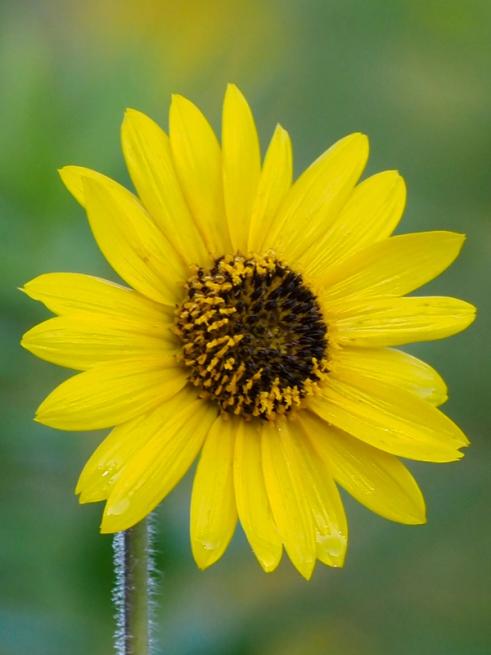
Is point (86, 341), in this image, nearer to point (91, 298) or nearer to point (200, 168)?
point (91, 298)

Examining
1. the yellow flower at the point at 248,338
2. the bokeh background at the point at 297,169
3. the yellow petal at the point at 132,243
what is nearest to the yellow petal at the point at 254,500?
the yellow flower at the point at 248,338

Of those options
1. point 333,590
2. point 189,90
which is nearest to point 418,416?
point 333,590

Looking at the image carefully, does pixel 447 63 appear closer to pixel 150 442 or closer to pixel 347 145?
pixel 347 145

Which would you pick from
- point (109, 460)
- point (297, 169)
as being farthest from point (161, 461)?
point (297, 169)

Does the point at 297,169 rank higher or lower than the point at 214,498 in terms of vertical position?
higher

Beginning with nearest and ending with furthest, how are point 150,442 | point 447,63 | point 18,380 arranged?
point 150,442 < point 18,380 < point 447,63

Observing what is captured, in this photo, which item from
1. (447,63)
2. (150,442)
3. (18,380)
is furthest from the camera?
(447,63)

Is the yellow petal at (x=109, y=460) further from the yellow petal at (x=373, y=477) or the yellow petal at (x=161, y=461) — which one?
the yellow petal at (x=373, y=477)
